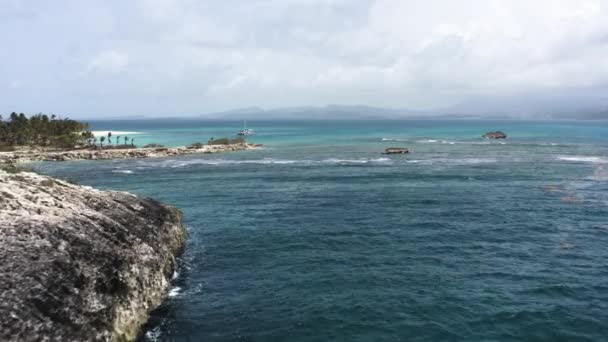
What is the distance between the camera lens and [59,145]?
126250 millimetres

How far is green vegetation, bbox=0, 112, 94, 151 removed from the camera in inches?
4926

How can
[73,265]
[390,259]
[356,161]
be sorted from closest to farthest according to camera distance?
[73,265], [390,259], [356,161]

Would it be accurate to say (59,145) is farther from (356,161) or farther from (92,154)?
(356,161)

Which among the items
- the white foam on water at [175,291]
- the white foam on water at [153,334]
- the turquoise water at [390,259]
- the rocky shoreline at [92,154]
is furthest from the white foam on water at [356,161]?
the white foam on water at [153,334]

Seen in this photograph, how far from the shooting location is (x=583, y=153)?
10831 cm

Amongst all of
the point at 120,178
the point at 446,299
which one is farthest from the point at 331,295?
the point at 120,178

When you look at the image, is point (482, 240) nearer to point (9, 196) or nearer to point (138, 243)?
point (138, 243)

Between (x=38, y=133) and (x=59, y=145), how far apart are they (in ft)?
27.5

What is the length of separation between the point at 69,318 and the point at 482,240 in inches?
1255

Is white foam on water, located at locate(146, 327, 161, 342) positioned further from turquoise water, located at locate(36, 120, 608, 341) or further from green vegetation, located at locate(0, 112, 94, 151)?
green vegetation, located at locate(0, 112, 94, 151)

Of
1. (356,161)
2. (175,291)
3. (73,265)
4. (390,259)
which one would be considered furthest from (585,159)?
(73,265)

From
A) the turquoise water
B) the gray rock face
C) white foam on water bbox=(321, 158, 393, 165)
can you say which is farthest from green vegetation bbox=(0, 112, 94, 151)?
the gray rock face

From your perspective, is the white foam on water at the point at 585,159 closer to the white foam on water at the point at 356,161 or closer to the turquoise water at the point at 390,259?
the turquoise water at the point at 390,259

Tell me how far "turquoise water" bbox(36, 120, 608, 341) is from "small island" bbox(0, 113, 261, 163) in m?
46.1
